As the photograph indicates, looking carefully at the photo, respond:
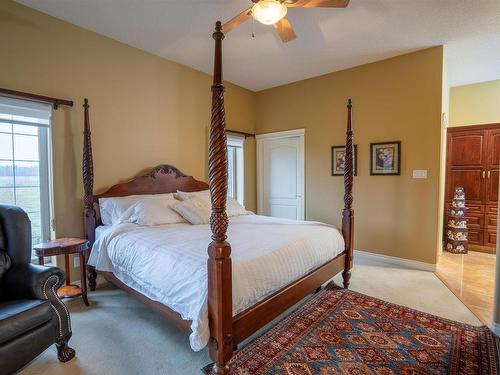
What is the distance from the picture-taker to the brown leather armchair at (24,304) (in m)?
1.53

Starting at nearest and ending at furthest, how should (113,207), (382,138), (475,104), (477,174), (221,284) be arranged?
1. (221,284)
2. (113,207)
3. (382,138)
4. (477,174)
5. (475,104)

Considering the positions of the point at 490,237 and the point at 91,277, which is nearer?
the point at 91,277

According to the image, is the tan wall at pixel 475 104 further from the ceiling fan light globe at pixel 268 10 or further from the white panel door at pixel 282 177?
the ceiling fan light globe at pixel 268 10

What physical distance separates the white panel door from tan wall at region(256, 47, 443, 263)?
19 cm

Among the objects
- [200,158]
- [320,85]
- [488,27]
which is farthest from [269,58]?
[488,27]

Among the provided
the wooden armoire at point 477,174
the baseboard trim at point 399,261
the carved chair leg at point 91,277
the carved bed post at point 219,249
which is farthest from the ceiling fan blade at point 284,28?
the wooden armoire at point 477,174

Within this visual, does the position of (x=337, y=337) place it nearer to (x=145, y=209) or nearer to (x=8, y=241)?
(x=145, y=209)

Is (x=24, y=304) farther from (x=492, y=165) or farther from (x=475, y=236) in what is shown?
(x=492, y=165)

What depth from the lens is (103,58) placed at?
3197 mm

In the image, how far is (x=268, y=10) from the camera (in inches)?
78.9

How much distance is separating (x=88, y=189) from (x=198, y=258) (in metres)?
1.81

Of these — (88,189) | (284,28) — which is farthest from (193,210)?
(284,28)

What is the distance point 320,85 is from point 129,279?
4005 millimetres

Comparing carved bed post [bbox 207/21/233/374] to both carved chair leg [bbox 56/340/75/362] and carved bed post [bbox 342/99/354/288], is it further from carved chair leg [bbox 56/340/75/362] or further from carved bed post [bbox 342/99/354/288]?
carved bed post [bbox 342/99/354/288]
